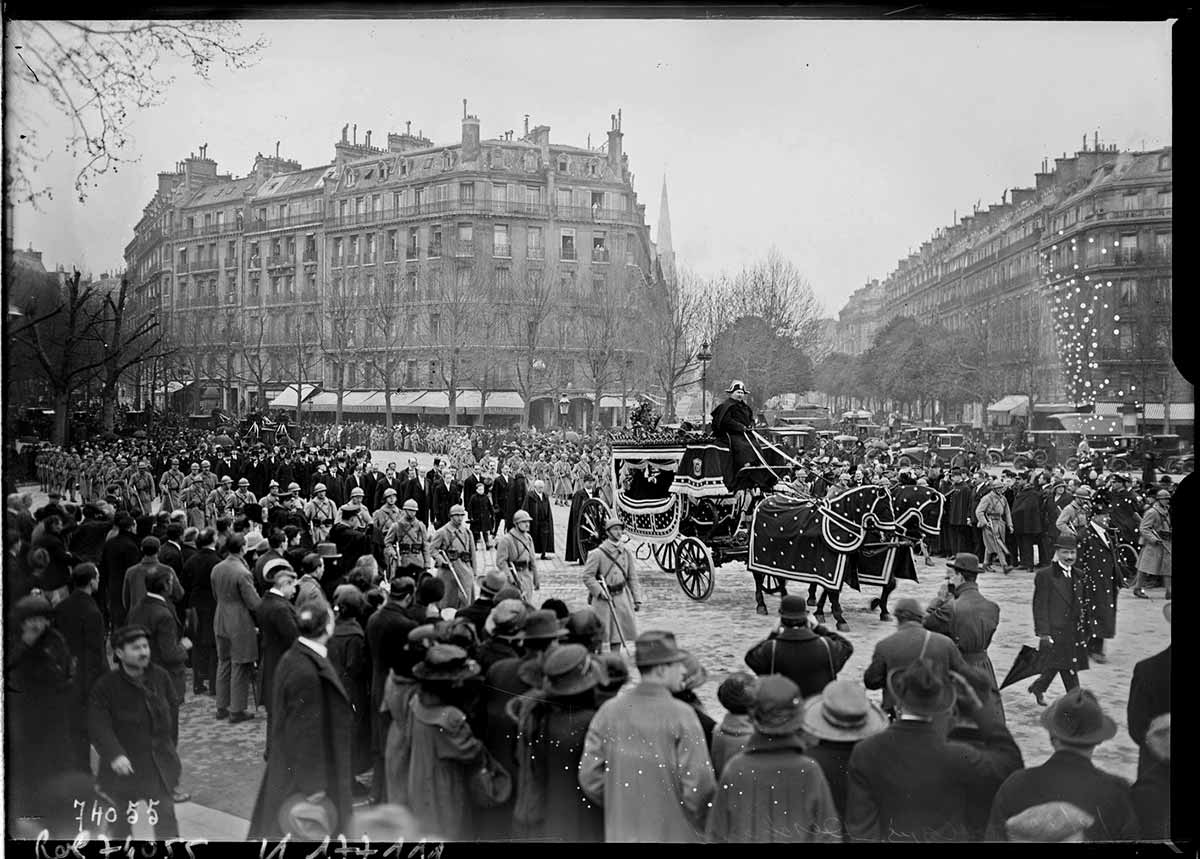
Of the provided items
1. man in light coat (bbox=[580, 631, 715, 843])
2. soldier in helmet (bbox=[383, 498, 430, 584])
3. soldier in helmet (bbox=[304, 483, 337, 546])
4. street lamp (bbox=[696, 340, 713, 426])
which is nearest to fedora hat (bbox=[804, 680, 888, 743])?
man in light coat (bbox=[580, 631, 715, 843])

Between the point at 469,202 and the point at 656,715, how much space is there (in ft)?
13.5

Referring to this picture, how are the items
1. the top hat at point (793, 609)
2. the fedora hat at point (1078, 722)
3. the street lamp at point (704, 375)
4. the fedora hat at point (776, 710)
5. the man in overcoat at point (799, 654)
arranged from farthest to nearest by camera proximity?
the street lamp at point (704, 375), the top hat at point (793, 609), the man in overcoat at point (799, 654), the fedora hat at point (1078, 722), the fedora hat at point (776, 710)

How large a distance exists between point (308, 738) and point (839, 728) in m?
2.91

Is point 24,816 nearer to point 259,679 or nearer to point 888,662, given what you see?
point 259,679

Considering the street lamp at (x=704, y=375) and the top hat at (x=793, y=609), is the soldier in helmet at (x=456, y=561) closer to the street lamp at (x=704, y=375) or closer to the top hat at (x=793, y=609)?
the street lamp at (x=704, y=375)

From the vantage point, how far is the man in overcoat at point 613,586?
240 inches

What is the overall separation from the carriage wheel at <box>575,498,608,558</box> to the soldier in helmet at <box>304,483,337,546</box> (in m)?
1.84

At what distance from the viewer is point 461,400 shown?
6.95 meters

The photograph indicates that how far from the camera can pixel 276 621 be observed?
5.82 meters

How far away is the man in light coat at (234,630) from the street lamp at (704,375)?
355 cm

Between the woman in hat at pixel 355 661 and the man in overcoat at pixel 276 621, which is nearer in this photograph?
the woman in hat at pixel 355 661

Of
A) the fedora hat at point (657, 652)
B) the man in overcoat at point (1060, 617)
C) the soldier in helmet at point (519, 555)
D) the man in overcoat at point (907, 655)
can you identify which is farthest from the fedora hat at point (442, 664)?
the man in overcoat at point (1060, 617)

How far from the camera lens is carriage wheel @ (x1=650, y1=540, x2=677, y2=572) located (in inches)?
265

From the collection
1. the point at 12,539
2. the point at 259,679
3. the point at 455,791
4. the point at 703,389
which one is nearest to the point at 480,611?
the point at 455,791
